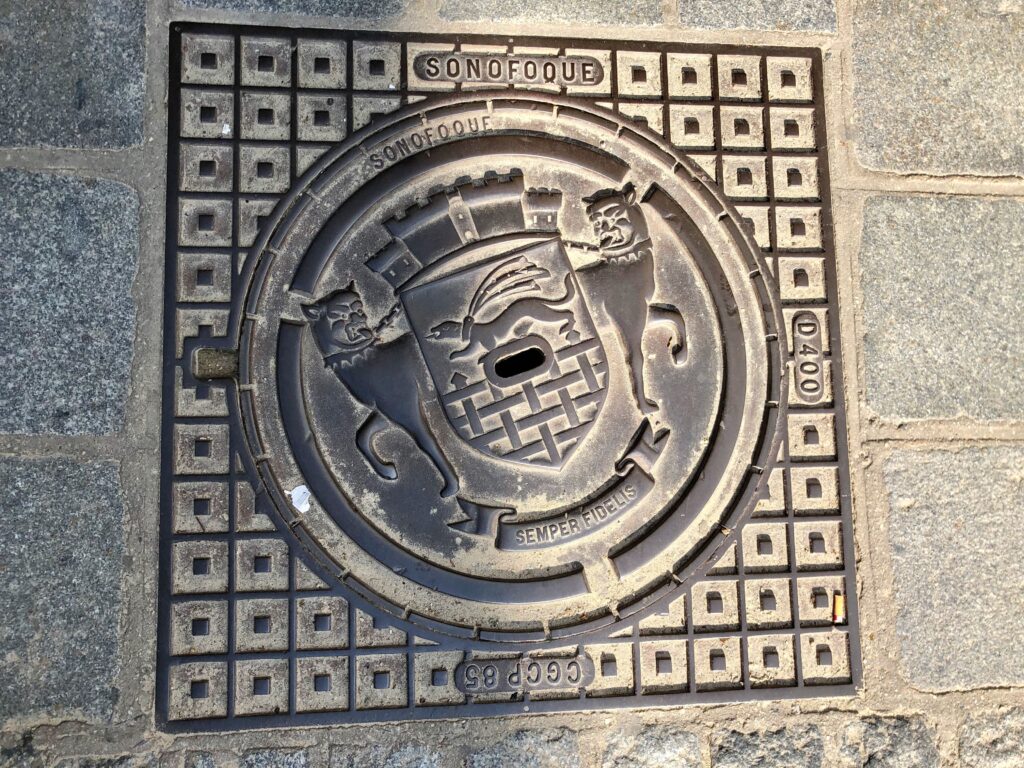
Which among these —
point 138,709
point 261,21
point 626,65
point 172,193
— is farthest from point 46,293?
point 626,65

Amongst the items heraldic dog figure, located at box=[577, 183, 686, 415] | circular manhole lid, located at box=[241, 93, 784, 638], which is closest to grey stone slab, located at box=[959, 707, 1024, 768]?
circular manhole lid, located at box=[241, 93, 784, 638]

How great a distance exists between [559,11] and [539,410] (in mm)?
1323

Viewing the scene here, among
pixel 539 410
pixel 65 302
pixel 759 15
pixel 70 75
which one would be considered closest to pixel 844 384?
pixel 539 410

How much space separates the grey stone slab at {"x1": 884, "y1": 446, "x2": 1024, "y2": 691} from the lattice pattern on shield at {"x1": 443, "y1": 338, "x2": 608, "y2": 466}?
3.39 ft

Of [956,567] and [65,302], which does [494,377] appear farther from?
[956,567]

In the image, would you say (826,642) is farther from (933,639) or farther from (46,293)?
(46,293)

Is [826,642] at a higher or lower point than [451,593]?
lower

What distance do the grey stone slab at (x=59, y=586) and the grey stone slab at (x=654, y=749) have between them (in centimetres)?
151

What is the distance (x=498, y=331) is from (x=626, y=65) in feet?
3.25

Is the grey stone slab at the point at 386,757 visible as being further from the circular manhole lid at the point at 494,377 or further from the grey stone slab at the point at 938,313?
the grey stone slab at the point at 938,313

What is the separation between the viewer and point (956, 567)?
2.56m

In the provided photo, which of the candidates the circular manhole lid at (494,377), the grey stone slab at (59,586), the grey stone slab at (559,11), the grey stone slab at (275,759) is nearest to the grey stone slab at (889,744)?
the circular manhole lid at (494,377)

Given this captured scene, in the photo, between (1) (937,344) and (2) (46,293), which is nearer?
(2) (46,293)

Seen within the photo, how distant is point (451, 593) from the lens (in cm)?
244
